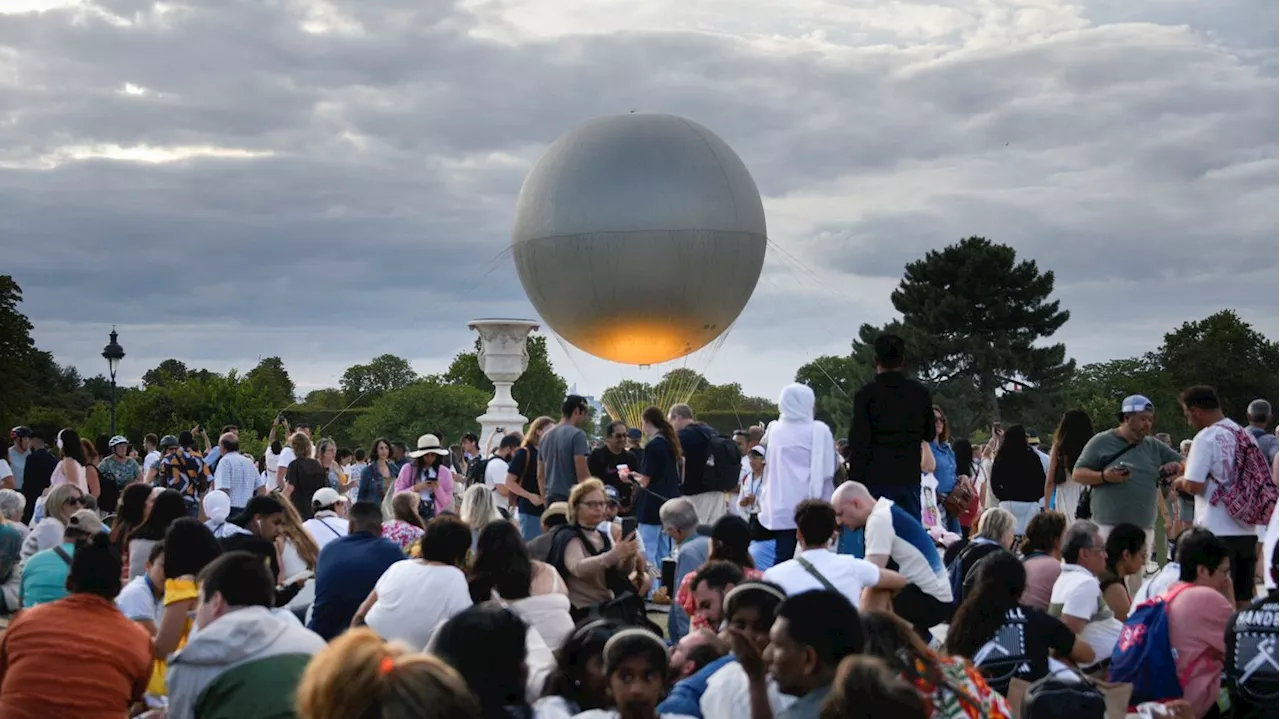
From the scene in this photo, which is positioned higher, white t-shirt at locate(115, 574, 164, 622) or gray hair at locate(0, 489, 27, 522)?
gray hair at locate(0, 489, 27, 522)

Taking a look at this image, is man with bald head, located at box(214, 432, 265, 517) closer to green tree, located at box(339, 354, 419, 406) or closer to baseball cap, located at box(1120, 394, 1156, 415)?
baseball cap, located at box(1120, 394, 1156, 415)

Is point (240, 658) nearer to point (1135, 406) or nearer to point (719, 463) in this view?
point (1135, 406)

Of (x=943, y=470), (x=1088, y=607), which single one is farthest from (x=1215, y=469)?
(x=943, y=470)

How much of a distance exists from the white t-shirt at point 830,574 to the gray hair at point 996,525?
7.14 ft

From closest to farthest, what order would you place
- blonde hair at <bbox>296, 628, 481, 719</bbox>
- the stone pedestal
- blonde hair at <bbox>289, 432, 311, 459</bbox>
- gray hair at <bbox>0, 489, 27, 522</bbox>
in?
blonde hair at <bbox>296, 628, 481, 719</bbox> → gray hair at <bbox>0, 489, 27, 522</bbox> → blonde hair at <bbox>289, 432, 311, 459</bbox> → the stone pedestal

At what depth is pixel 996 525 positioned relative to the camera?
9.20 metres

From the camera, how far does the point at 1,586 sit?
11.8 m

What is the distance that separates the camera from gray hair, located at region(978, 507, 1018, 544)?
919cm

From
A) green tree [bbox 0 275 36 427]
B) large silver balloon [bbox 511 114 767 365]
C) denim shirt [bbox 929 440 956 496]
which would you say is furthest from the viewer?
green tree [bbox 0 275 36 427]

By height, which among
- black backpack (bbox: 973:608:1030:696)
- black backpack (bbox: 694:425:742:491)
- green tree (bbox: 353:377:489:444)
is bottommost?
black backpack (bbox: 973:608:1030:696)

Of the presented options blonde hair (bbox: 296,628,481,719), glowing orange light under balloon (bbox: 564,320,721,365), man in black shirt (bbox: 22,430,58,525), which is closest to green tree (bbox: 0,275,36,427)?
glowing orange light under balloon (bbox: 564,320,721,365)

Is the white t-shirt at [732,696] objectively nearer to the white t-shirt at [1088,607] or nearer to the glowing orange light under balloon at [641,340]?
the white t-shirt at [1088,607]

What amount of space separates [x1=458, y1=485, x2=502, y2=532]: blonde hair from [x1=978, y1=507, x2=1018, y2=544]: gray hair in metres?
3.28

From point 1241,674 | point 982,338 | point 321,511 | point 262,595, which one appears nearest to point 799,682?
point 262,595
